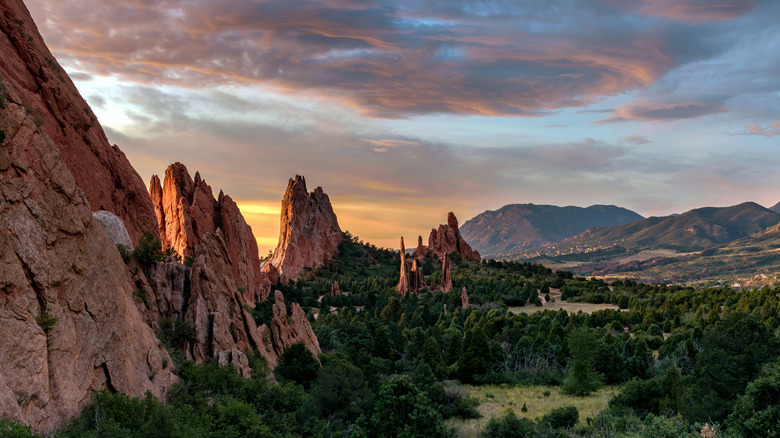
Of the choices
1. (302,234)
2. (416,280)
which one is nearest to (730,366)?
(416,280)

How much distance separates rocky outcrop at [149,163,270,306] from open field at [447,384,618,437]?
34573 millimetres

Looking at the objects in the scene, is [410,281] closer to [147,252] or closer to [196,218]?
[196,218]

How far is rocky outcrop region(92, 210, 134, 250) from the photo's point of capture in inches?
1151

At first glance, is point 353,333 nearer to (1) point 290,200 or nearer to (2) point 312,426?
(2) point 312,426

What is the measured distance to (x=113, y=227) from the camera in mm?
29891

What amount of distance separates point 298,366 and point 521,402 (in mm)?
21802

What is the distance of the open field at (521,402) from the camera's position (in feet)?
138

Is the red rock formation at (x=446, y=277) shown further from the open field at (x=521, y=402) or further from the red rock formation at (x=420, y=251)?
the open field at (x=521, y=402)

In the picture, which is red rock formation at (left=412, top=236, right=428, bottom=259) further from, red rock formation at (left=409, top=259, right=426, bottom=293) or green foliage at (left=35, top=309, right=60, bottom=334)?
green foliage at (left=35, top=309, right=60, bottom=334)

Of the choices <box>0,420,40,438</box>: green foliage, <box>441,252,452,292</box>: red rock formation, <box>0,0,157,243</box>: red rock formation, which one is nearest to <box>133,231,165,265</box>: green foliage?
<box>0,0,157,243</box>: red rock formation

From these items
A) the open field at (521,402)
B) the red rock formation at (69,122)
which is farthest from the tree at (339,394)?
the red rock formation at (69,122)

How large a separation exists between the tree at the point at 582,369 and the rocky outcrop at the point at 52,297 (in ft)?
136

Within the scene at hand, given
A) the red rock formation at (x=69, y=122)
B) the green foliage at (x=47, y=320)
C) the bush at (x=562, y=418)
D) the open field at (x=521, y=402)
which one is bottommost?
the open field at (x=521, y=402)

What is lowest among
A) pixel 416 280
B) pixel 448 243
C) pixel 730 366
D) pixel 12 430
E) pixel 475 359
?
pixel 475 359
